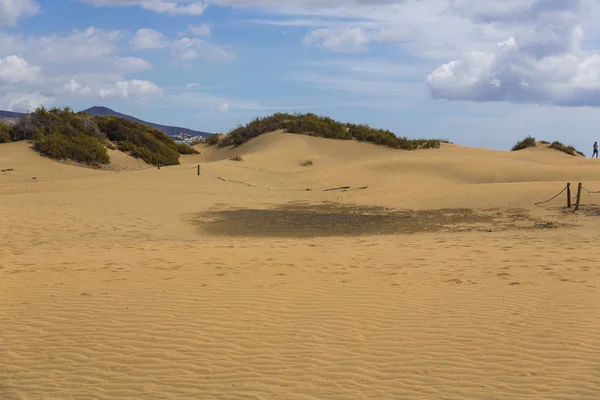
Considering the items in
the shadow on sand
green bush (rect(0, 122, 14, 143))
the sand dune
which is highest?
green bush (rect(0, 122, 14, 143))

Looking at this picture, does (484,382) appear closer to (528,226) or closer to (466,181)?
(528,226)

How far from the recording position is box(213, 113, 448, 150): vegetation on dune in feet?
128

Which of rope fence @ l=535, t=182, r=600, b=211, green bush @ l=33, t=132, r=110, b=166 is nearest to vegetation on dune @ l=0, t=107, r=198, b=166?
green bush @ l=33, t=132, r=110, b=166

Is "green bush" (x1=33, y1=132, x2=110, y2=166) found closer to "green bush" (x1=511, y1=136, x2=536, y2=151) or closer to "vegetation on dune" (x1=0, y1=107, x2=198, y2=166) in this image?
"vegetation on dune" (x1=0, y1=107, x2=198, y2=166)

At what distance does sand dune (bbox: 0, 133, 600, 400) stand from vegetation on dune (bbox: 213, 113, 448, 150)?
64.2 feet

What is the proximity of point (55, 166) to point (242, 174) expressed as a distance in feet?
27.0

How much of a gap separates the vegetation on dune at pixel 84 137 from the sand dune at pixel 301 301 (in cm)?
1157

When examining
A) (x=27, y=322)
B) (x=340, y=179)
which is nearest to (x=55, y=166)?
(x=340, y=179)

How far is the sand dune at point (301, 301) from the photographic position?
18.2 ft

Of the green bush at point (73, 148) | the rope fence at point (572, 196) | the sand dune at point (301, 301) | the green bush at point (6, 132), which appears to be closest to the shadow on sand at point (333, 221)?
the sand dune at point (301, 301)

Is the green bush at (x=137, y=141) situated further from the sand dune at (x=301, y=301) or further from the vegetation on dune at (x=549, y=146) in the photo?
the vegetation on dune at (x=549, y=146)

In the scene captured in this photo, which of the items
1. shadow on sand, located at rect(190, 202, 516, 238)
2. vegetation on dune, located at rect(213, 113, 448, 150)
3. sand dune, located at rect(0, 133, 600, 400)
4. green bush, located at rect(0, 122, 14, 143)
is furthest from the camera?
vegetation on dune, located at rect(213, 113, 448, 150)

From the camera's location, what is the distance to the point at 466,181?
27.2 m

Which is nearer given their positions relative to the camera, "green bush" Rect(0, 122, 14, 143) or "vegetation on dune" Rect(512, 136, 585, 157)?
"green bush" Rect(0, 122, 14, 143)
